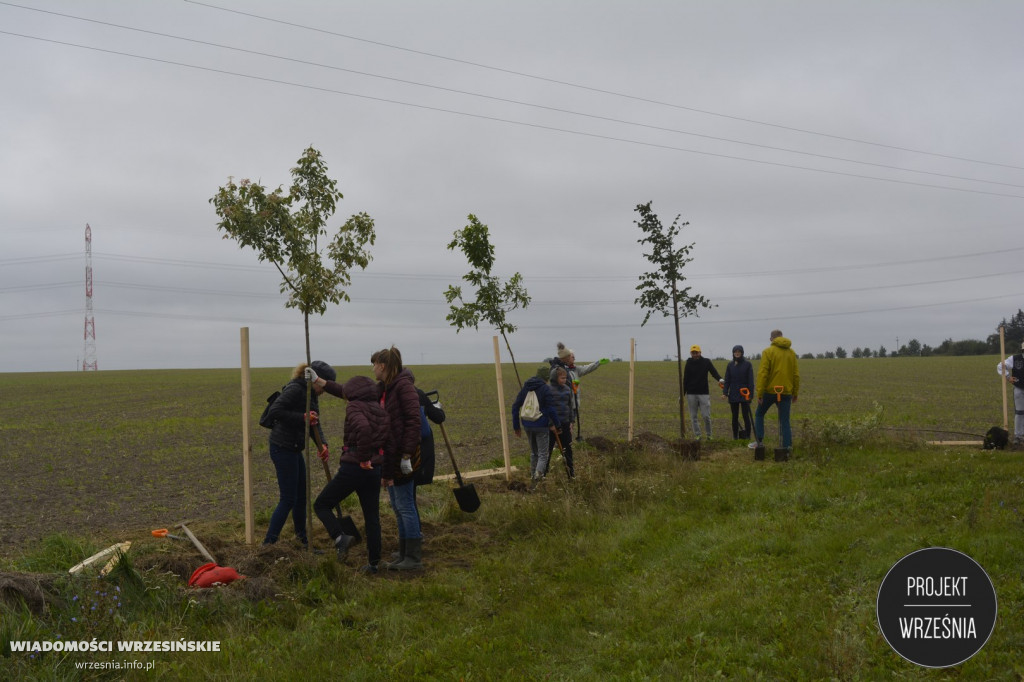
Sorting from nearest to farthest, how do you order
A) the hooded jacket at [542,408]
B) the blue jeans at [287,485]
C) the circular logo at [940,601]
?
1. the circular logo at [940,601]
2. the blue jeans at [287,485]
3. the hooded jacket at [542,408]

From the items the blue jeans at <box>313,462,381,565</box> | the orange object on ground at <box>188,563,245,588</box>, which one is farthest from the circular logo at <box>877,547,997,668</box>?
the orange object on ground at <box>188,563,245,588</box>

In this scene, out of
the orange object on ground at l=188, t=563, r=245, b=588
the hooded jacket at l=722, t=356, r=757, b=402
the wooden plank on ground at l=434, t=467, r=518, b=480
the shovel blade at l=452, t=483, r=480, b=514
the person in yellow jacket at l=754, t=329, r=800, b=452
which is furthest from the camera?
the hooded jacket at l=722, t=356, r=757, b=402

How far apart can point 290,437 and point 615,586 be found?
387cm

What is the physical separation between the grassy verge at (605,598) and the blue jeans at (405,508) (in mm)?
465

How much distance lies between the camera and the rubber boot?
7258mm

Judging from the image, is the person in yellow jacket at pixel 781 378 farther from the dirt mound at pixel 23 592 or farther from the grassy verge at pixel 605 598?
the dirt mound at pixel 23 592

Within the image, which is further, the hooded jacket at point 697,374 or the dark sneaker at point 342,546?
the hooded jacket at point 697,374

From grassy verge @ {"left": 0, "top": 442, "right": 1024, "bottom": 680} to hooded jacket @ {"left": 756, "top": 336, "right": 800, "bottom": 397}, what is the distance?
315 centimetres

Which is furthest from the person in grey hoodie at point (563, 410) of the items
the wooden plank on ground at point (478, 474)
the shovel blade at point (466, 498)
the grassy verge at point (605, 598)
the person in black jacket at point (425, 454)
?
the person in black jacket at point (425, 454)

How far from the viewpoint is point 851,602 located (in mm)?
5430

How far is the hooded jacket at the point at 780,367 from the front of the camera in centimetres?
1229

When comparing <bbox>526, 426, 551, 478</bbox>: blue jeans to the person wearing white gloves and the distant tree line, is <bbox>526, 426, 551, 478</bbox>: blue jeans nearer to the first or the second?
the person wearing white gloves

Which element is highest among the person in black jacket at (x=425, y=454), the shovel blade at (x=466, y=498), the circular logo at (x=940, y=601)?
the person in black jacket at (x=425, y=454)

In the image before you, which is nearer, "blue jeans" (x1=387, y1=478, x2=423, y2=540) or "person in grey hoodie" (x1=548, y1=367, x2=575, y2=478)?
"blue jeans" (x1=387, y1=478, x2=423, y2=540)
